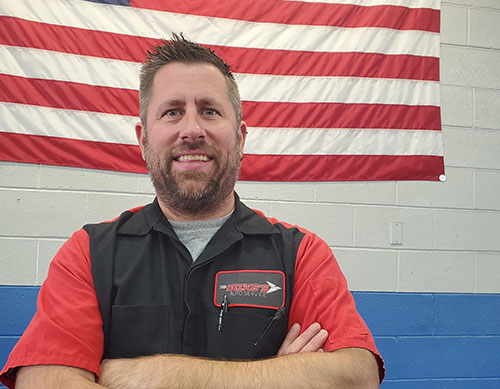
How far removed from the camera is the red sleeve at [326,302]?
111 cm

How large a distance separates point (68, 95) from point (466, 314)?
2.11 m

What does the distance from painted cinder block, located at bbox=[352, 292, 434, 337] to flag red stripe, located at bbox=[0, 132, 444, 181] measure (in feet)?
1.85

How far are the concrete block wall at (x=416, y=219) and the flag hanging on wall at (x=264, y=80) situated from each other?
0.09m

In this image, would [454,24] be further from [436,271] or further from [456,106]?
[436,271]

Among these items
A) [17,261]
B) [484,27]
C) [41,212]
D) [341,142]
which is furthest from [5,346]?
[484,27]

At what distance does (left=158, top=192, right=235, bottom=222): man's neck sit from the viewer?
131 cm

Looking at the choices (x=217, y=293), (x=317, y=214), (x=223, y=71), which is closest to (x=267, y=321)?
(x=217, y=293)

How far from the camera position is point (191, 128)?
1236 millimetres

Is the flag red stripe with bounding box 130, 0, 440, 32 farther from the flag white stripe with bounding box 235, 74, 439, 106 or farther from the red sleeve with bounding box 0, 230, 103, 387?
the red sleeve with bounding box 0, 230, 103, 387

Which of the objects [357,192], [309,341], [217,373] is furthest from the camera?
[357,192]

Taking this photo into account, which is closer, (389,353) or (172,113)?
(172,113)

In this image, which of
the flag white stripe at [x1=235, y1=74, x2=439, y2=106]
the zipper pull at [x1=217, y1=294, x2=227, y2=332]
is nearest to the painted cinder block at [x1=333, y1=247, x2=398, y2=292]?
the flag white stripe at [x1=235, y1=74, x2=439, y2=106]

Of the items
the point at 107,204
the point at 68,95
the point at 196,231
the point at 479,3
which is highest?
the point at 479,3

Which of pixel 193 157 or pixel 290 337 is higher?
pixel 193 157
